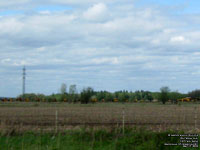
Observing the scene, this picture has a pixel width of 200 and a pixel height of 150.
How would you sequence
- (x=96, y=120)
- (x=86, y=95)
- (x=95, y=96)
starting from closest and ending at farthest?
(x=96, y=120) < (x=86, y=95) < (x=95, y=96)

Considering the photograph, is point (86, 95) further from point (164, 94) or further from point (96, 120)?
point (96, 120)

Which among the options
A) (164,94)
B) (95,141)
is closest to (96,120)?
(95,141)

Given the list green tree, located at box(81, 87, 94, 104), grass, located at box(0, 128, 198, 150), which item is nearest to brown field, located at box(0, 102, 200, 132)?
grass, located at box(0, 128, 198, 150)

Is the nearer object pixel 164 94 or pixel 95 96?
pixel 164 94

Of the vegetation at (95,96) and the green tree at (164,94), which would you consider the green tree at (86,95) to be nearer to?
the vegetation at (95,96)

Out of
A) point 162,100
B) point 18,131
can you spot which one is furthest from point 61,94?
point 18,131

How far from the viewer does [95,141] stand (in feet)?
50.5

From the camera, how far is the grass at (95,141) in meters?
14.1

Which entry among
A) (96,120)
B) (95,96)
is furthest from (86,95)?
(96,120)

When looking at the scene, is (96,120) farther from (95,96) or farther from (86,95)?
(95,96)

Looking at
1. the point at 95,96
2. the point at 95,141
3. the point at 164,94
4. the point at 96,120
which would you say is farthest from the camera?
the point at 95,96

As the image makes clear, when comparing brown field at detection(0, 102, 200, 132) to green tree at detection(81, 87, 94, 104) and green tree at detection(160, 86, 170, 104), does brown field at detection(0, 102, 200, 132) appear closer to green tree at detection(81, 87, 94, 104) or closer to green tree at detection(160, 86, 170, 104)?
green tree at detection(81, 87, 94, 104)

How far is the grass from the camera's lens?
46.3ft

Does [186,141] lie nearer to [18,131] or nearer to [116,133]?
[116,133]
